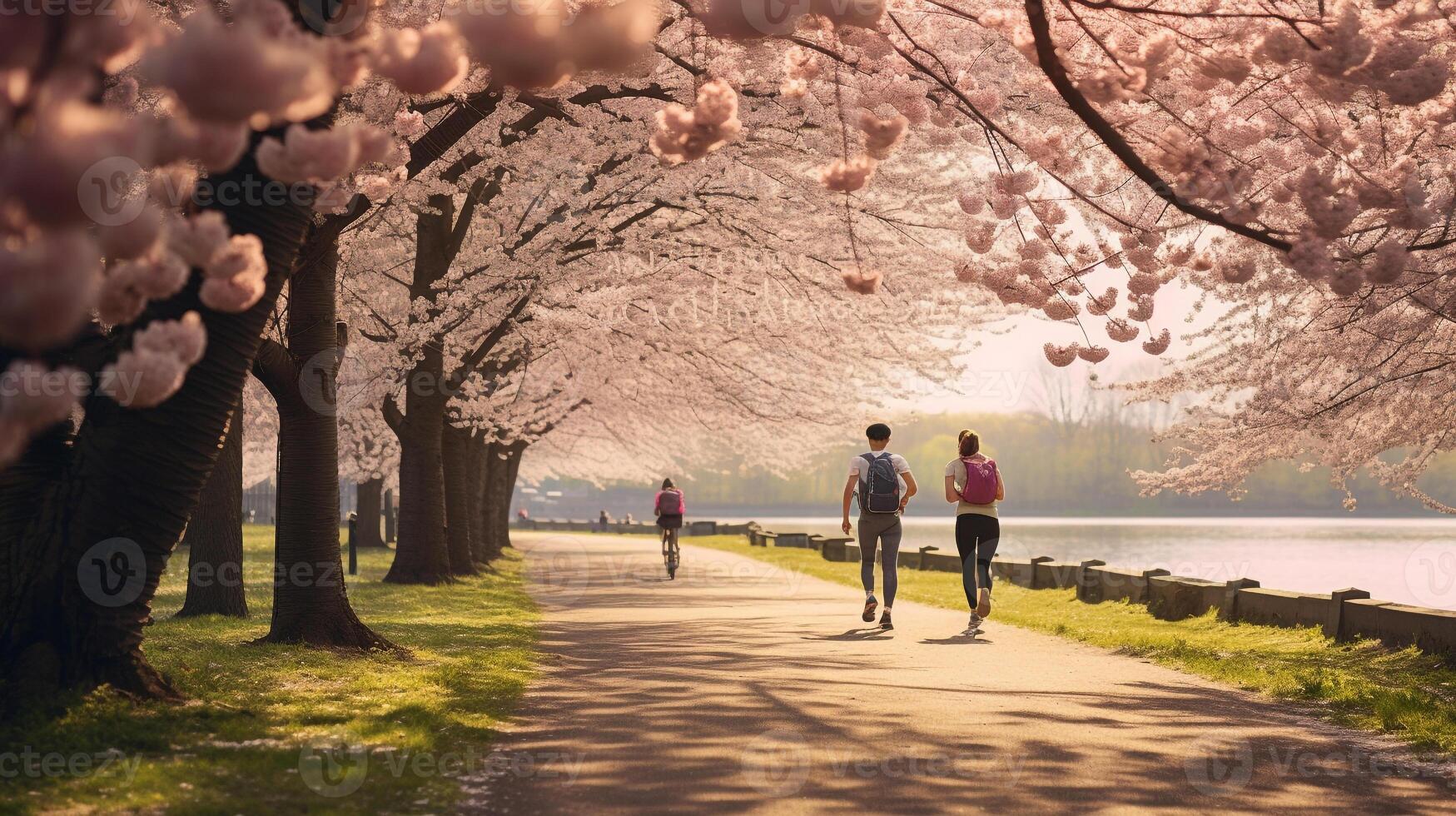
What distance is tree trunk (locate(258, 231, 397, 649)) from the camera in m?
10.6

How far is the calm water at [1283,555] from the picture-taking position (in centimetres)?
2784

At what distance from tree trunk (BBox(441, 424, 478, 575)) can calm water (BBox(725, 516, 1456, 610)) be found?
1195 cm

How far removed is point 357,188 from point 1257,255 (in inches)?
361

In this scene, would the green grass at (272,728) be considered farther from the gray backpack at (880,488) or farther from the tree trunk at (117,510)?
the gray backpack at (880,488)

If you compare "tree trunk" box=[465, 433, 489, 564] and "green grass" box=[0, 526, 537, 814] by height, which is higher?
"tree trunk" box=[465, 433, 489, 564]

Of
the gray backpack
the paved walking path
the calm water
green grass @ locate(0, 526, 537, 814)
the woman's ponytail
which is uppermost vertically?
the woman's ponytail

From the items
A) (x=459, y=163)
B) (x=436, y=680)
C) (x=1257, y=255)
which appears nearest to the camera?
(x=436, y=680)

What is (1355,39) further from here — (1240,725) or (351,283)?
(351,283)

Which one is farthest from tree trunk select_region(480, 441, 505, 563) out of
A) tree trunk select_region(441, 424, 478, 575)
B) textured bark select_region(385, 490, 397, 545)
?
textured bark select_region(385, 490, 397, 545)

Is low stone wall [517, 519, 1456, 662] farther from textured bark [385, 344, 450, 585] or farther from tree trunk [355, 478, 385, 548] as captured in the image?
tree trunk [355, 478, 385, 548]

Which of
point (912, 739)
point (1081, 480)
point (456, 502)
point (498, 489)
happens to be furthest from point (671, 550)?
point (1081, 480)

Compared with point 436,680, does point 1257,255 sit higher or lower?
higher

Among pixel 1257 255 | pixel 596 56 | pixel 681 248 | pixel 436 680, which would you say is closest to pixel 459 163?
pixel 681 248

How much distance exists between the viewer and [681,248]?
19.3 meters
